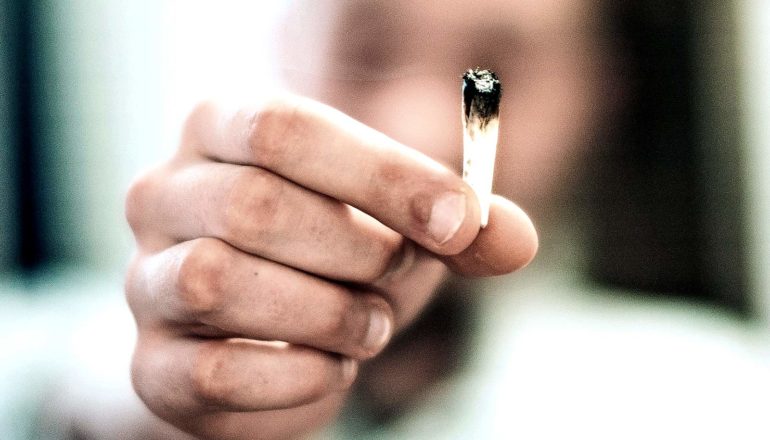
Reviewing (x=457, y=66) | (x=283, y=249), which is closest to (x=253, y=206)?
(x=283, y=249)

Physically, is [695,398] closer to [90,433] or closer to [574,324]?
[574,324]

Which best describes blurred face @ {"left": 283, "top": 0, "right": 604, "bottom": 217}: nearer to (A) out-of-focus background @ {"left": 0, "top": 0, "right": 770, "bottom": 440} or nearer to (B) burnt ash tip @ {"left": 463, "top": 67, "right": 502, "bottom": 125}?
(A) out-of-focus background @ {"left": 0, "top": 0, "right": 770, "bottom": 440}

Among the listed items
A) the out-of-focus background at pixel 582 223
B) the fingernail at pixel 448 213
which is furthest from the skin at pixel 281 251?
the out-of-focus background at pixel 582 223

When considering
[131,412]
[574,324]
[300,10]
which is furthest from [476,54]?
[131,412]

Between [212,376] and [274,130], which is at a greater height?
[274,130]

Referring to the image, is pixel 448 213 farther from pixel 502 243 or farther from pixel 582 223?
pixel 582 223

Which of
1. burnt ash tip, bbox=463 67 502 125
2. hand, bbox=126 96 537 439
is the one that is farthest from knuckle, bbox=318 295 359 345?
burnt ash tip, bbox=463 67 502 125
